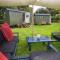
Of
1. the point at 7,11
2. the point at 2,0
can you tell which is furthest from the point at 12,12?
the point at 2,0

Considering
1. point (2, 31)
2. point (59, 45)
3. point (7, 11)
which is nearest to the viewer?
point (2, 31)

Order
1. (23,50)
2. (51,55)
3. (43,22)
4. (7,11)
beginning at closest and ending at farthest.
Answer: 1. (51,55)
2. (23,50)
3. (7,11)
4. (43,22)

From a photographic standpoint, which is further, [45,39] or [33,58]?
[45,39]

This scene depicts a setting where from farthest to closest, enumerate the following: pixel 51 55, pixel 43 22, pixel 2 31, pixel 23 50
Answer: pixel 43 22, pixel 23 50, pixel 2 31, pixel 51 55

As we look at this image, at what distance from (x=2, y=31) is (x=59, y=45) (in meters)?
2.91

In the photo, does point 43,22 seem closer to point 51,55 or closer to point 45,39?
point 45,39

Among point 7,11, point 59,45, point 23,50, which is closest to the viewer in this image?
point 23,50

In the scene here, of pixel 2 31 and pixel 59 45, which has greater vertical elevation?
pixel 2 31

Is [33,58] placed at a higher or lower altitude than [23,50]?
higher

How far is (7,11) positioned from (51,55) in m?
15.2

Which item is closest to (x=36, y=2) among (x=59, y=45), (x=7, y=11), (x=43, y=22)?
(x=59, y=45)

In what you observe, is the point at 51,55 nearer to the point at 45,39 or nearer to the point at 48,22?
the point at 45,39

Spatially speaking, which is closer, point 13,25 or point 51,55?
point 51,55

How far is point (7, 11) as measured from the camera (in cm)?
1909
